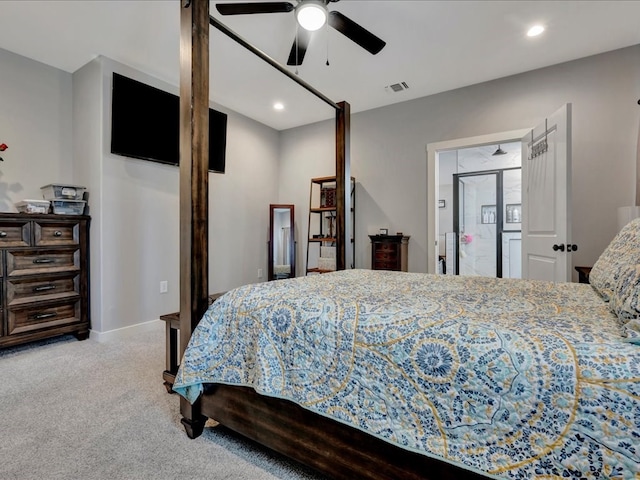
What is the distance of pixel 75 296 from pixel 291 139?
3.48 m

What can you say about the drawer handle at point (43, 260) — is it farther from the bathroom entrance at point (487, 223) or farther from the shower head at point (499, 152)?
the shower head at point (499, 152)

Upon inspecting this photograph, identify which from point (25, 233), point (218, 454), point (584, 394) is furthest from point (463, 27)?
point (25, 233)

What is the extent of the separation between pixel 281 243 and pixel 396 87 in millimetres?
2598

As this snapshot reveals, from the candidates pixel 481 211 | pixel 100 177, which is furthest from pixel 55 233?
pixel 481 211

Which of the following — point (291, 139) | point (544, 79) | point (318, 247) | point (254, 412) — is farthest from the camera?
point (291, 139)

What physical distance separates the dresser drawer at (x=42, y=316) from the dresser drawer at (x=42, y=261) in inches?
12.2

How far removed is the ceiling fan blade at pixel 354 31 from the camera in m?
2.05

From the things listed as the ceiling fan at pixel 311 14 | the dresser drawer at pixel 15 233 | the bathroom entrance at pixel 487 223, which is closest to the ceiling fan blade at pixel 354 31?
the ceiling fan at pixel 311 14

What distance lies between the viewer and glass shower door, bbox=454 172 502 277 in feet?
18.7

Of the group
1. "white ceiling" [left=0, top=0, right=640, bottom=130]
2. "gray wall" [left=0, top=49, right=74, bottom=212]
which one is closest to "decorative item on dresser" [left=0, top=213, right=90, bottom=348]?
"gray wall" [left=0, top=49, right=74, bottom=212]

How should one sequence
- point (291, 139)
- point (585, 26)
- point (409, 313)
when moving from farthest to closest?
point (291, 139) → point (585, 26) → point (409, 313)

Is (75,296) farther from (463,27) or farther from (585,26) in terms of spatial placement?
(585,26)

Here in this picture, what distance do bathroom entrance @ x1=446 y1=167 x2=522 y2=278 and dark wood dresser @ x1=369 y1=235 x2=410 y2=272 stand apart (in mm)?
2494

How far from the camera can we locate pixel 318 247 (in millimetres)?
4766
